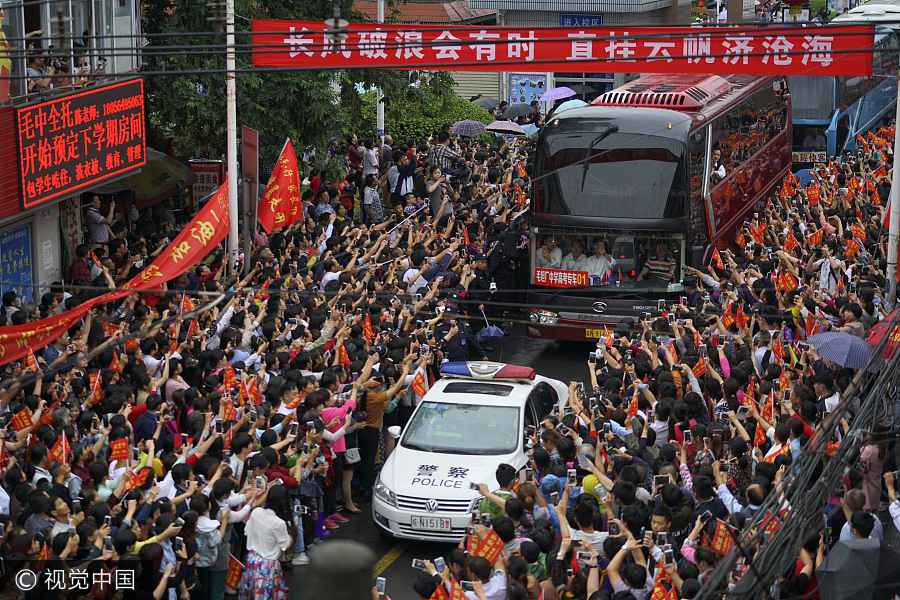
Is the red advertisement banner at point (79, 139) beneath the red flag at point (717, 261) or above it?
above

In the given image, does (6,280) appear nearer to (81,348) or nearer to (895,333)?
(81,348)

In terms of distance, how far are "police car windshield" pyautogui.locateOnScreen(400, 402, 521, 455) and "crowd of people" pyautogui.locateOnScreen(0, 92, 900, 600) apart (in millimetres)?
623

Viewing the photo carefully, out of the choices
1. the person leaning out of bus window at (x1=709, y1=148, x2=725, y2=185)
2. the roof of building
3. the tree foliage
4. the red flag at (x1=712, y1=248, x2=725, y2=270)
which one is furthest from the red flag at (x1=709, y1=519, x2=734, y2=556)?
the roof of building

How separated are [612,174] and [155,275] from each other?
7.10 m

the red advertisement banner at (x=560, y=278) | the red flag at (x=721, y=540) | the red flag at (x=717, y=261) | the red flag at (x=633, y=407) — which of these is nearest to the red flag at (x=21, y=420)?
the red flag at (x=633, y=407)

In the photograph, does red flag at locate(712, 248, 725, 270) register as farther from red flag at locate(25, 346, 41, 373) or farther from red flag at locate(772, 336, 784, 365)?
red flag at locate(25, 346, 41, 373)

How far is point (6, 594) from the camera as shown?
9789mm

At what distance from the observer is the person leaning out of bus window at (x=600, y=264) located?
1911cm

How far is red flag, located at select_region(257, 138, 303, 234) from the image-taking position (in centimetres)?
1847

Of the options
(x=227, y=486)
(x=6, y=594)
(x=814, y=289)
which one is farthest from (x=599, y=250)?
(x=6, y=594)

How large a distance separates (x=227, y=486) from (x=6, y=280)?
6.80 metres

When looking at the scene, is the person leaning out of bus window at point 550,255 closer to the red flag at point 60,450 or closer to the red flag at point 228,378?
the red flag at point 228,378

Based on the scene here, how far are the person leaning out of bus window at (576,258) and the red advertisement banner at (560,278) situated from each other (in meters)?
0.11

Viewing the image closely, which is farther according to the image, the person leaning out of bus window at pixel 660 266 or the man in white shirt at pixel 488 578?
the person leaning out of bus window at pixel 660 266
